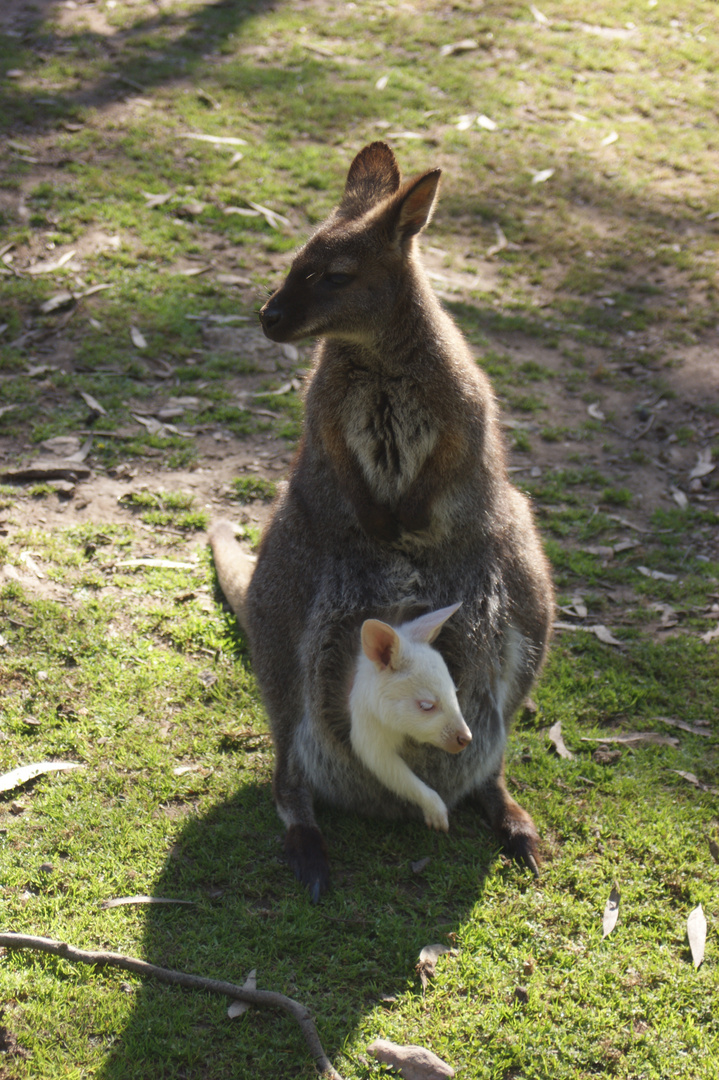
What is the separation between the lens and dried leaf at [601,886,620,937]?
8.92 ft

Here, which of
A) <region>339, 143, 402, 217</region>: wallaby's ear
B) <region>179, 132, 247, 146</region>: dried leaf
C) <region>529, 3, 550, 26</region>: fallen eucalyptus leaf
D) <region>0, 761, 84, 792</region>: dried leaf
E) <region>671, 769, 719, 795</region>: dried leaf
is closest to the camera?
<region>0, 761, 84, 792</region>: dried leaf

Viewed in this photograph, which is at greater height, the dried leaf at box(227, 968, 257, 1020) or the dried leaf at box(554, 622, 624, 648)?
the dried leaf at box(227, 968, 257, 1020)

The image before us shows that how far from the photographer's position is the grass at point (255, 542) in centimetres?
247

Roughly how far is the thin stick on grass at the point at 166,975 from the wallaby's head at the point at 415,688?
0.79 meters

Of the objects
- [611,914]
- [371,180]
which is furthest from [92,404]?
[611,914]

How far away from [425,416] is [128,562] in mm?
1775

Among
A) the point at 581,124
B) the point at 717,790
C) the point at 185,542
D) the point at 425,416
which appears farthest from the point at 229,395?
the point at 581,124

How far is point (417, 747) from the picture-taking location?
2822 millimetres

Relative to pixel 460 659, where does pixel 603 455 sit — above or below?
below

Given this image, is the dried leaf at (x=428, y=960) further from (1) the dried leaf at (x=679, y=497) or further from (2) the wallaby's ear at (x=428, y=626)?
(1) the dried leaf at (x=679, y=497)

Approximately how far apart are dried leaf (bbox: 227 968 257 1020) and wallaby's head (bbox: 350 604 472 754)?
0.78m

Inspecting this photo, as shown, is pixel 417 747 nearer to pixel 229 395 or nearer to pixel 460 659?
pixel 460 659

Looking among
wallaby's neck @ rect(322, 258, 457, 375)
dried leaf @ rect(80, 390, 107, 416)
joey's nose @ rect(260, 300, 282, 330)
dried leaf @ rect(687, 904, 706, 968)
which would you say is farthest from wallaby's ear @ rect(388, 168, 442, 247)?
dried leaf @ rect(80, 390, 107, 416)

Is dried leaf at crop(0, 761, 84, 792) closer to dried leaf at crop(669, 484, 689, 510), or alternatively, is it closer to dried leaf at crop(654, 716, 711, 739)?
dried leaf at crop(654, 716, 711, 739)
